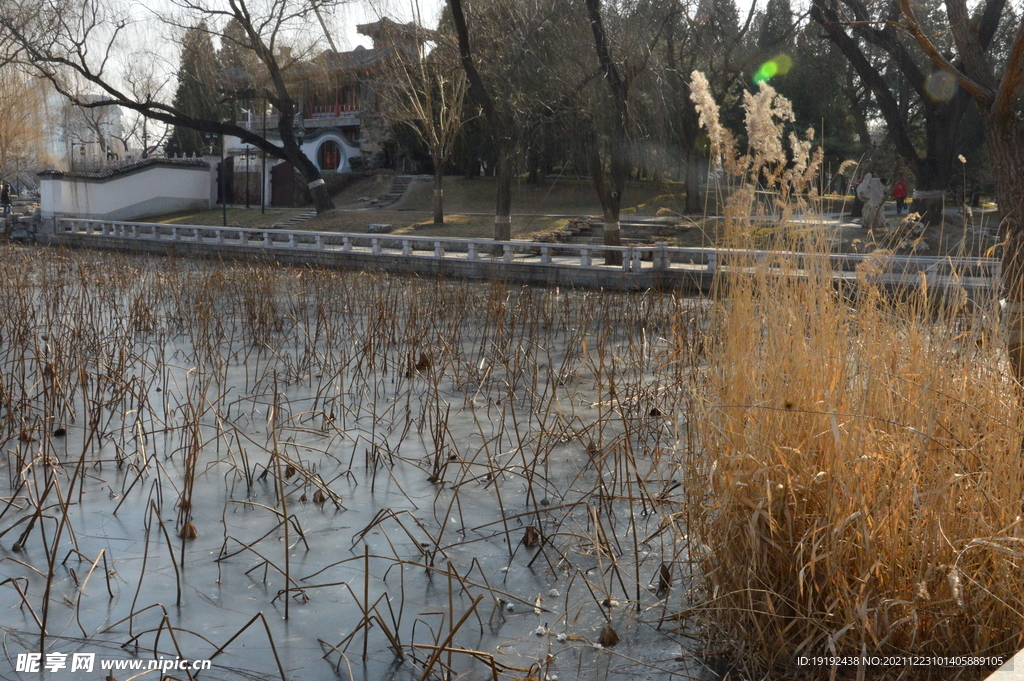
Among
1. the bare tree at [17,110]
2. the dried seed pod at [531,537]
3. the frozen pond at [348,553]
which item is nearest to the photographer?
the frozen pond at [348,553]

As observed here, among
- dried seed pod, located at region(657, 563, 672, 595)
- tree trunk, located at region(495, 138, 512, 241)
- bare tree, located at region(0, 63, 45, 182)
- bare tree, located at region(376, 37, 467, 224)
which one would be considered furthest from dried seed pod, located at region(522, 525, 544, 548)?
bare tree, located at region(0, 63, 45, 182)

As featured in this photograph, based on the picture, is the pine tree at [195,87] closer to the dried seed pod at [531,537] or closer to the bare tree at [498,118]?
the bare tree at [498,118]

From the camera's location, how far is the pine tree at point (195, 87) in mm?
21938

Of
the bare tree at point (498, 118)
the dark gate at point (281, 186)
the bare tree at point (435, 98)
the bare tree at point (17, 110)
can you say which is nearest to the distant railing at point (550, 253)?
the bare tree at point (498, 118)

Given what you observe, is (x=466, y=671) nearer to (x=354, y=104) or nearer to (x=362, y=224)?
(x=362, y=224)

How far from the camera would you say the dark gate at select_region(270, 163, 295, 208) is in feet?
94.8

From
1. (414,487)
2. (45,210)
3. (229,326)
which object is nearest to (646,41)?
(229,326)

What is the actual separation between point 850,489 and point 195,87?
108 feet

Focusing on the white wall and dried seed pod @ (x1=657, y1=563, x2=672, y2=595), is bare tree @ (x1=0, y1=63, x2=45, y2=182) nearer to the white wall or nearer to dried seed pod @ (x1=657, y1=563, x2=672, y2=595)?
the white wall

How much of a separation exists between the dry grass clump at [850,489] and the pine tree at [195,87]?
2006 cm

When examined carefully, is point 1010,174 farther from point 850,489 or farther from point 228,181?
point 228,181

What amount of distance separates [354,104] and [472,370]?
28702 mm

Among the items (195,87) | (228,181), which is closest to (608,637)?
(228,181)

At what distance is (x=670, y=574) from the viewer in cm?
318
